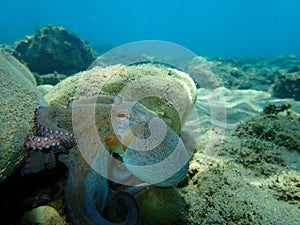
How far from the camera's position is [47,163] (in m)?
1.53

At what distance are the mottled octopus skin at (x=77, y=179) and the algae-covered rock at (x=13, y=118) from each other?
146mm

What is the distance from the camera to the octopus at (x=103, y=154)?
4.77 feet

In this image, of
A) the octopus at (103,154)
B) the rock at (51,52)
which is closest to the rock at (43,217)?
the octopus at (103,154)

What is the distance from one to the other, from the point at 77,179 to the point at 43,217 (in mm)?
437

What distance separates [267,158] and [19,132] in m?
2.79

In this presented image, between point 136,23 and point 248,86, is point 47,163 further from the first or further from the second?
point 136,23

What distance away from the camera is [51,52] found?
9.84 m

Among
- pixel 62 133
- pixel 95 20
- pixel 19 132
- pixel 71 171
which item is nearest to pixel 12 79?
pixel 19 132

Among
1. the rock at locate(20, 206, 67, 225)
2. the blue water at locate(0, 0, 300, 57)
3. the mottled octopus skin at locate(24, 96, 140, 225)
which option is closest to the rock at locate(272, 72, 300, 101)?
the mottled octopus skin at locate(24, 96, 140, 225)

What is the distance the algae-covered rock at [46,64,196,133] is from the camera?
2875 mm

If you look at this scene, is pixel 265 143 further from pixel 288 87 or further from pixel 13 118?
pixel 288 87

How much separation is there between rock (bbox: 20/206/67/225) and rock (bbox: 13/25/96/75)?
9122 mm

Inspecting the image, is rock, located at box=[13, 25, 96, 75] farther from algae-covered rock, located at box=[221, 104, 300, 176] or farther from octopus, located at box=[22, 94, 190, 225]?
octopus, located at box=[22, 94, 190, 225]

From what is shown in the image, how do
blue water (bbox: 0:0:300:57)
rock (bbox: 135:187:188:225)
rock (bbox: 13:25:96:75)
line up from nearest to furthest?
rock (bbox: 135:187:188:225)
rock (bbox: 13:25:96:75)
blue water (bbox: 0:0:300:57)
